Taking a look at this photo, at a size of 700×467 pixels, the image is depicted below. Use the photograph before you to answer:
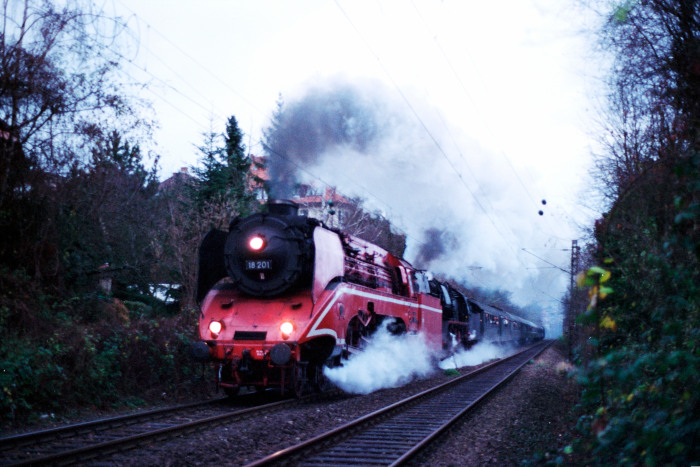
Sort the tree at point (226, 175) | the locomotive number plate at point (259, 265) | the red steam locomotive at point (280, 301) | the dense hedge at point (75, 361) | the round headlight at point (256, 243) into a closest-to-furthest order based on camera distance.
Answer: the dense hedge at point (75, 361) → the red steam locomotive at point (280, 301) → the locomotive number plate at point (259, 265) → the round headlight at point (256, 243) → the tree at point (226, 175)

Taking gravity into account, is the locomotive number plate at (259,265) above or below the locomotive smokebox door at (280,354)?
above

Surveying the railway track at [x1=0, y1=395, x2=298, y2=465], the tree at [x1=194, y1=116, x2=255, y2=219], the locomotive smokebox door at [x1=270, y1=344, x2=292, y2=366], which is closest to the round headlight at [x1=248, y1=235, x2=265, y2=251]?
the locomotive smokebox door at [x1=270, y1=344, x2=292, y2=366]

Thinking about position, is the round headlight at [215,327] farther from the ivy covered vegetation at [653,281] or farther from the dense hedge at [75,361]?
the ivy covered vegetation at [653,281]

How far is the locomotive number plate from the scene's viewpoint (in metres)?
10.4

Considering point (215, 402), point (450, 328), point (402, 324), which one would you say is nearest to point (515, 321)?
point (450, 328)

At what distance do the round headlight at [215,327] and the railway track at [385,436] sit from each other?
3.18 metres

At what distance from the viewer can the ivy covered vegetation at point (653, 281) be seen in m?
4.08

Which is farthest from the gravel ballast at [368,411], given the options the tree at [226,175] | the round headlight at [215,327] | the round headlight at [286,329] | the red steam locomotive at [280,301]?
the tree at [226,175]

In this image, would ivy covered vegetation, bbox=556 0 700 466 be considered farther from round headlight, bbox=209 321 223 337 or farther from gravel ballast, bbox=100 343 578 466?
round headlight, bbox=209 321 223 337

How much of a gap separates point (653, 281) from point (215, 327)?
7034 millimetres

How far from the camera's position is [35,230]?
1259cm

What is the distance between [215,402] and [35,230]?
587 centimetres

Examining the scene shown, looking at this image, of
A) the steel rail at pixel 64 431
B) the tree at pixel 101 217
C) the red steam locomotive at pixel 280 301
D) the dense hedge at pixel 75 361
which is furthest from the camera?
the tree at pixel 101 217

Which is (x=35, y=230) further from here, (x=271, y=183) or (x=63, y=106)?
(x=271, y=183)
